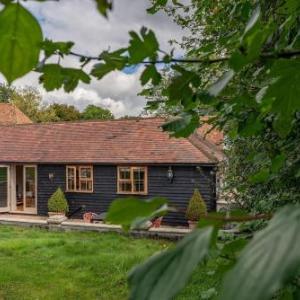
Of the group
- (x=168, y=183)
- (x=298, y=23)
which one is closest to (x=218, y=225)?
(x=298, y=23)

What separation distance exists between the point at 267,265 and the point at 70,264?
10892 millimetres

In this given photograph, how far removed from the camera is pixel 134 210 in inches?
21.3

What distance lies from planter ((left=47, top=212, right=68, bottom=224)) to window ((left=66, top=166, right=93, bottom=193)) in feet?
4.13

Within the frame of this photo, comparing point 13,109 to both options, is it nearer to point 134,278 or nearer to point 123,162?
point 123,162

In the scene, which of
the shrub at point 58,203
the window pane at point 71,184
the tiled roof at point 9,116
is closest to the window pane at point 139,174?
the window pane at point 71,184

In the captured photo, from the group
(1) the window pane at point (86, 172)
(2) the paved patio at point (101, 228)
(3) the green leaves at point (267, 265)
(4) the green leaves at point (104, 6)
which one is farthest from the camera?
(1) the window pane at point (86, 172)

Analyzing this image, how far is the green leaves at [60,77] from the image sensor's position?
920mm

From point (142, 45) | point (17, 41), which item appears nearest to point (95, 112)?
point (142, 45)

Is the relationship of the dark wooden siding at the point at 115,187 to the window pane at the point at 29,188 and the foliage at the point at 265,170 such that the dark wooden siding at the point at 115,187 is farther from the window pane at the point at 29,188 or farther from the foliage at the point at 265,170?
the foliage at the point at 265,170

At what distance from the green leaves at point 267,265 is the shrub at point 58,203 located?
17378 millimetres

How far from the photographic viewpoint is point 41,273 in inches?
393

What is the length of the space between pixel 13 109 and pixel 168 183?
2551 cm

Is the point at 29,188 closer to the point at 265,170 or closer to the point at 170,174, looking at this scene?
the point at 170,174

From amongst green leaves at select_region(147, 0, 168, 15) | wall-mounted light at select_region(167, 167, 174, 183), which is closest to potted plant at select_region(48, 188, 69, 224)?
wall-mounted light at select_region(167, 167, 174, 183)
